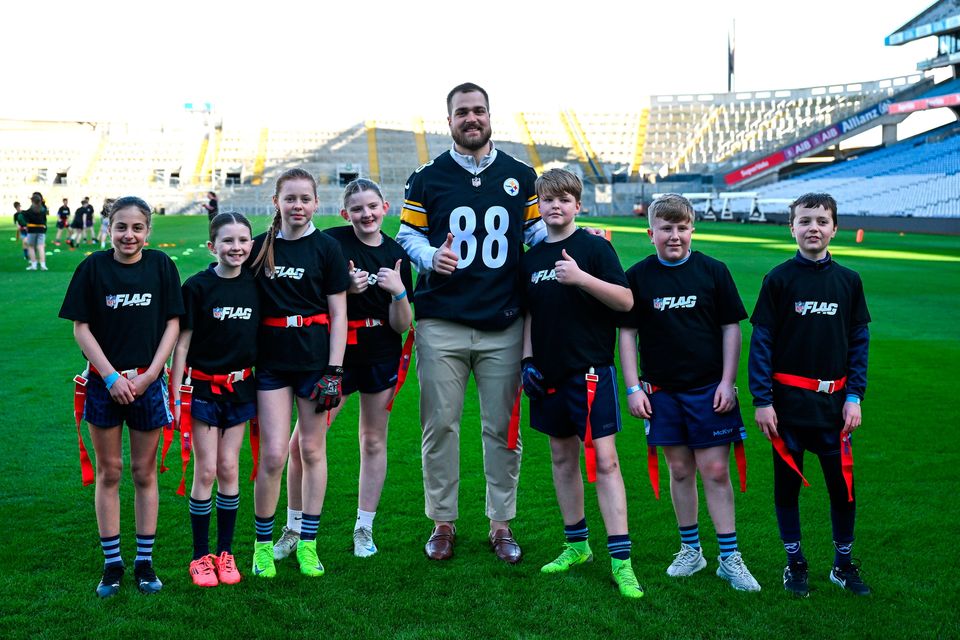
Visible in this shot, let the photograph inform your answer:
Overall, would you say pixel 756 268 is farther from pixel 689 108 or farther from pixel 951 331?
pixel 689 108

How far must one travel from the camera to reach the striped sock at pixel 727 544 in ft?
13.6

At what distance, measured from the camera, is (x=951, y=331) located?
37.2 feet

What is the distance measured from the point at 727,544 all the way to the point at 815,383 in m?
0.83

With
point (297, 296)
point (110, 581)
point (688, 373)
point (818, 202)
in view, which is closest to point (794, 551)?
point (688, 373)

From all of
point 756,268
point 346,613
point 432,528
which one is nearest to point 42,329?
point 432,528

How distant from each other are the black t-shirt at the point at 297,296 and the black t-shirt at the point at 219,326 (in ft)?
0.31

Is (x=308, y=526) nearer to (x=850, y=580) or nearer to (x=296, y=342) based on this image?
(x=296, y=342)

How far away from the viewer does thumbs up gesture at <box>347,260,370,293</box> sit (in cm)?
450

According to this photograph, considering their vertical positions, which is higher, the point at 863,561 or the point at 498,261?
the point at 498,261

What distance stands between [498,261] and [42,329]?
9116mm

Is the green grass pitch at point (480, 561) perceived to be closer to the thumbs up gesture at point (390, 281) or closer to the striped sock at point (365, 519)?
the striped sock at point (365, 519)

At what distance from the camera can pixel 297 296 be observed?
14.3 feet

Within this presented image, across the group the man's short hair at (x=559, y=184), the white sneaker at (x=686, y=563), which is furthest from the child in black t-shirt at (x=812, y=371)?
the man's short hair at (x=559, y=184)

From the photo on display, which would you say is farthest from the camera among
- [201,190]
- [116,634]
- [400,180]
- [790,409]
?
[400,180]
